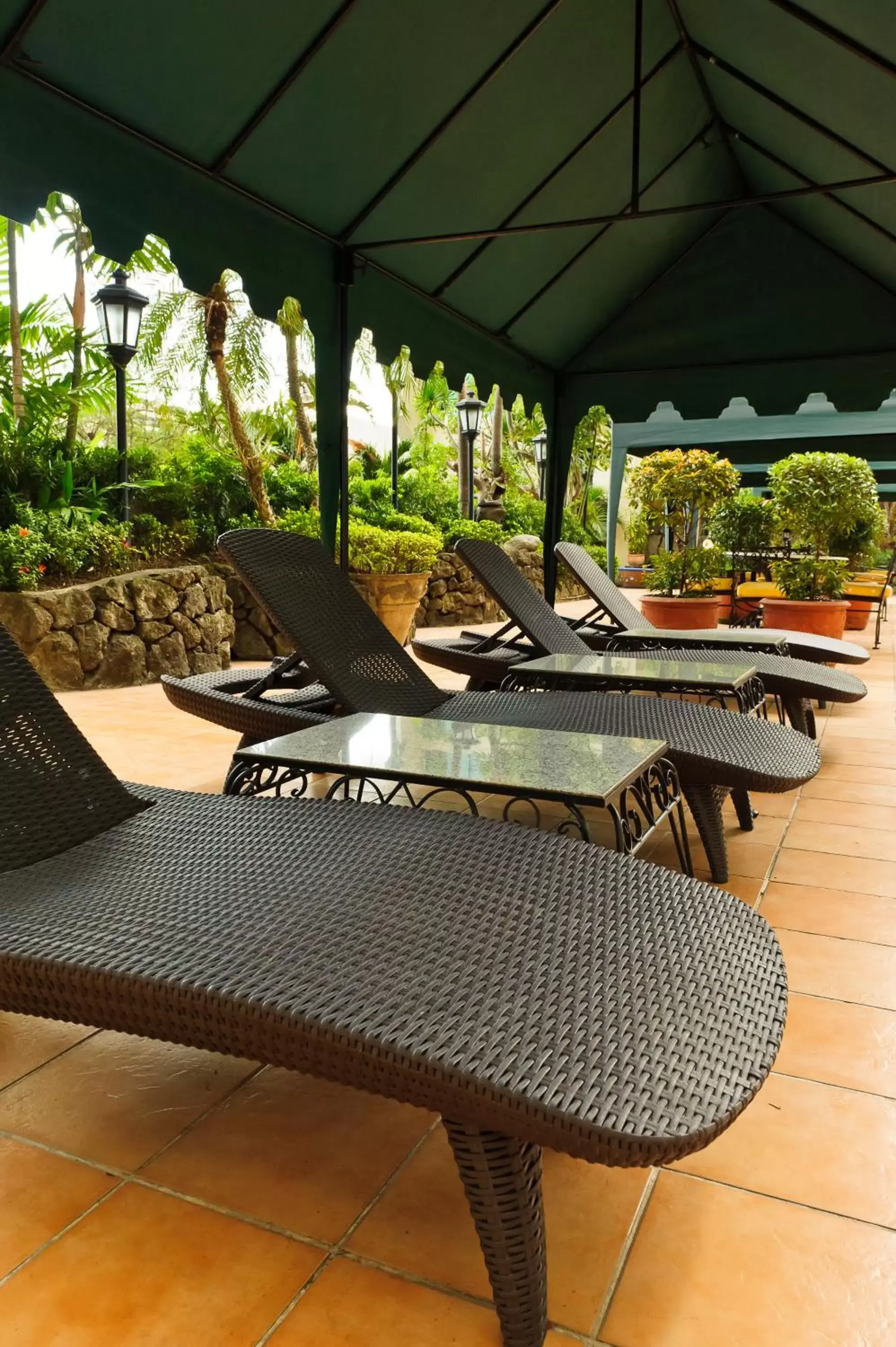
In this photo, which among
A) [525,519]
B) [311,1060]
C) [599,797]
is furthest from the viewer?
[525,519]

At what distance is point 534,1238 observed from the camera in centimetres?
115

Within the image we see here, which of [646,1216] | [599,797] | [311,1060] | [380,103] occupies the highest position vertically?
[380,103]

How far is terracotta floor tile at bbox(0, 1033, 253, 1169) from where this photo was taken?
62.1 inches

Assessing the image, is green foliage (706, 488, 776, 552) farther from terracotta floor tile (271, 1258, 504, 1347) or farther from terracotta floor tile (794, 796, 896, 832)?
terracotta floor tile (271, 1258, 504, 1347)

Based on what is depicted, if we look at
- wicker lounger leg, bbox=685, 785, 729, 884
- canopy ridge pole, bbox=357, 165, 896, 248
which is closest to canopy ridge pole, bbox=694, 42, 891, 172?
canopy ridge pole, bbox=357, 165, 896, 248

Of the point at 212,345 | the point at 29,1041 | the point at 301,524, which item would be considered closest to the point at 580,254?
the point at 301,524

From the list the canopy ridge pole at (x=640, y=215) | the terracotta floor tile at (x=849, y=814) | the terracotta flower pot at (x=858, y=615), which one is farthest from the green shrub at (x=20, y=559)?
the terracotta flower pot at (x=858, y=615)

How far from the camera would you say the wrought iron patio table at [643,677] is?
334 cm

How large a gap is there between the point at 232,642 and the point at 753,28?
5.69m

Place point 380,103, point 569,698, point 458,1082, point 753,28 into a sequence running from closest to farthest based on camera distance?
point 458,1082, point 569,698, point 380,103, point 753,28

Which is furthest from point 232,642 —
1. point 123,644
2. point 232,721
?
point 232,721

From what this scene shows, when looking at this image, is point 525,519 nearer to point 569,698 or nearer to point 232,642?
point 232,642

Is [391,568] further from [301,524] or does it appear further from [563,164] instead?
[563,164]

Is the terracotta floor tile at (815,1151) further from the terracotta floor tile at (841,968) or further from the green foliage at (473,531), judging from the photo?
the green foliage at (473,531)
